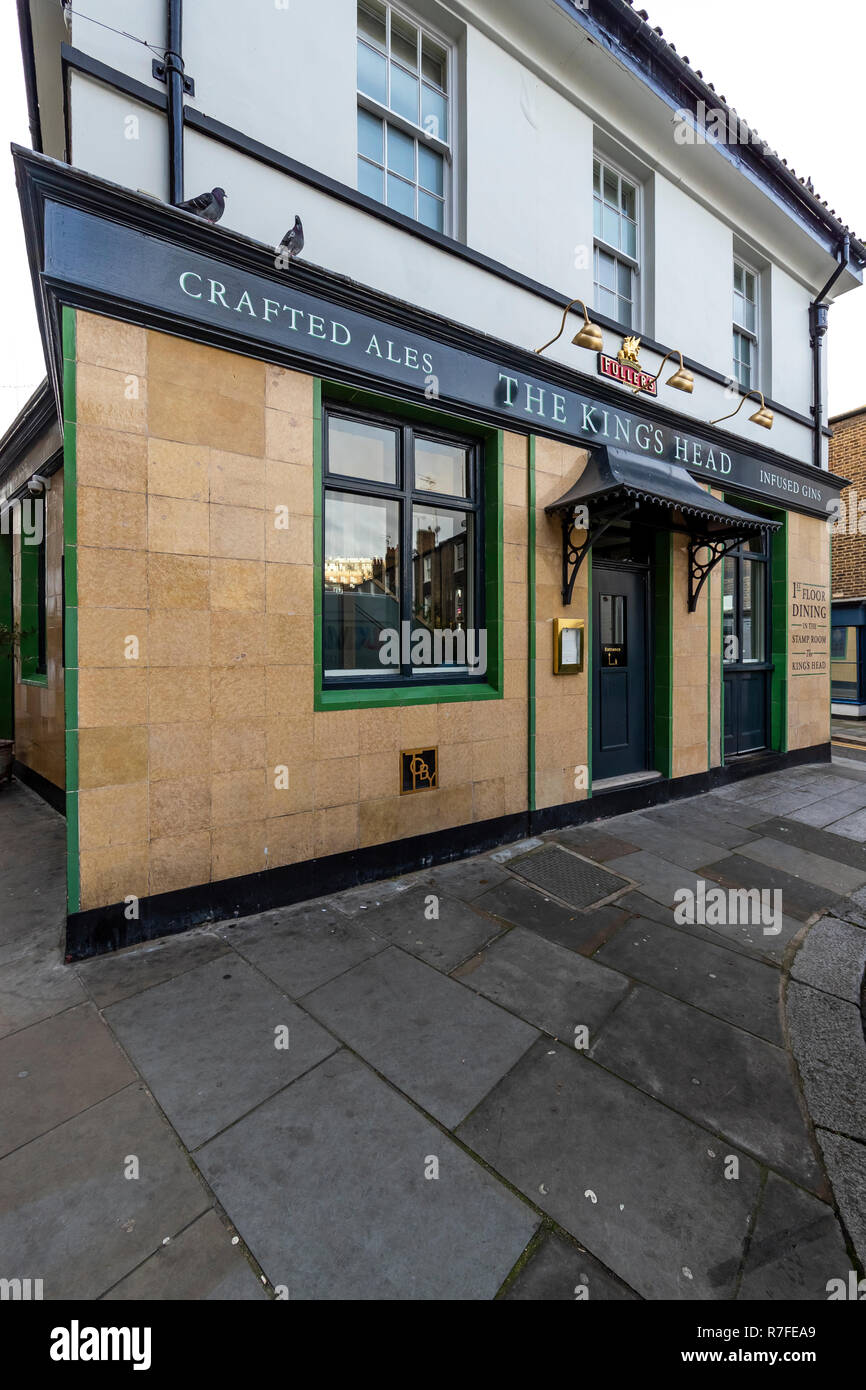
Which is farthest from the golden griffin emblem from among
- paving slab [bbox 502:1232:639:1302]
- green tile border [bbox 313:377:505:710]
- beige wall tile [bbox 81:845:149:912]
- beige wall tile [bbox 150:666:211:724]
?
paving slab [bbox 502:1232:639:1302]

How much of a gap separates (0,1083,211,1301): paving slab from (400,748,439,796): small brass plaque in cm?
312

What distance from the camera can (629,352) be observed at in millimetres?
7098

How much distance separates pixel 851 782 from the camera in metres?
8.95

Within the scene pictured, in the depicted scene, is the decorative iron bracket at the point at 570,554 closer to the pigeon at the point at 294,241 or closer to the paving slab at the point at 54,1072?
the pigeon at the point at 294,241

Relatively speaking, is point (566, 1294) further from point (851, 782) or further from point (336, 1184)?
point (851, 782)

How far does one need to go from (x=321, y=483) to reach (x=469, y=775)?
9.97ft

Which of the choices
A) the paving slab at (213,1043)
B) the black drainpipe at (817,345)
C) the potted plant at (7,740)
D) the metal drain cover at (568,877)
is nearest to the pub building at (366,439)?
the potted plant at (7,740)

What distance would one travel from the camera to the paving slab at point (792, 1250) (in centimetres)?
186

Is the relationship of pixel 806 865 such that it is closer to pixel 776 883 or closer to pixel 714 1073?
pixel 776 883

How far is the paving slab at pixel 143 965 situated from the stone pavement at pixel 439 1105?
0.02m

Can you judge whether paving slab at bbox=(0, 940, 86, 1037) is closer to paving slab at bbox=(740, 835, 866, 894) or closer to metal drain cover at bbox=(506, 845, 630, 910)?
metal drain cover at bbox=(506, 845, 630, 910)

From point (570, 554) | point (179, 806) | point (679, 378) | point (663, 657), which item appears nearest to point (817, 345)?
point (679, 378)
